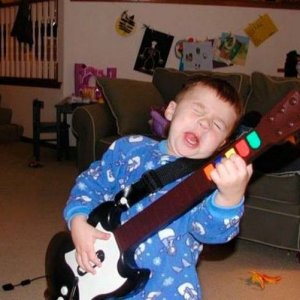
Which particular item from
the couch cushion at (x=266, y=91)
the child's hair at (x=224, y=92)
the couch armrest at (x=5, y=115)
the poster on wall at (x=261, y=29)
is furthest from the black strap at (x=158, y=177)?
the couch armrest at (x=5, y=115)

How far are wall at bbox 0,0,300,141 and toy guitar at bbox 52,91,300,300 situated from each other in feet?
9.89

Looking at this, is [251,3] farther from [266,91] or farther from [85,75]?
[266,91]

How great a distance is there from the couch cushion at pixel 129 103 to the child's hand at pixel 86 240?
4.69 feet

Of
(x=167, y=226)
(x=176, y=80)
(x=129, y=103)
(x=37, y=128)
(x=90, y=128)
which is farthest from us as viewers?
(x=37, y=128)

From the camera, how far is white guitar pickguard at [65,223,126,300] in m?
0.95

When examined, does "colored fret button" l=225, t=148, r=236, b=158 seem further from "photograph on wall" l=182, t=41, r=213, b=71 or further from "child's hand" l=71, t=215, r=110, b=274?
"photograph on wall" l=182, t=41, r=213, b=71

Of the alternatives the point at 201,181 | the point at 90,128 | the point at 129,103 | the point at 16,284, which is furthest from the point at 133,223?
the point at 129,103

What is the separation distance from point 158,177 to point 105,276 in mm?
245

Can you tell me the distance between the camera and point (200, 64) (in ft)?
12.7

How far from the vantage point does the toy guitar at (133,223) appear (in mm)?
729

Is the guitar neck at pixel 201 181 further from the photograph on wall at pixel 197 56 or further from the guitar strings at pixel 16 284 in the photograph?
the photograph on wall at pixel 197 56

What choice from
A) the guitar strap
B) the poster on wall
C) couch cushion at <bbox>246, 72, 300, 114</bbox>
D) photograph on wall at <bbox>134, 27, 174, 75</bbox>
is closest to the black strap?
the guitar strap

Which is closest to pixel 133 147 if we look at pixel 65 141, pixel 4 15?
pixel 65 141

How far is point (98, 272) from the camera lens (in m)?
0.98
